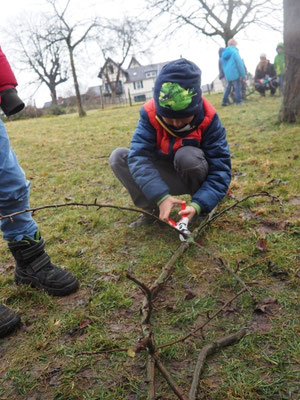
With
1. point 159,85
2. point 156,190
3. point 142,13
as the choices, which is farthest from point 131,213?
point 142,13

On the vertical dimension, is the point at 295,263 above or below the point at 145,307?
below

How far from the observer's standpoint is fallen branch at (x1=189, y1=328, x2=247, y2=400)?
41.0 inches

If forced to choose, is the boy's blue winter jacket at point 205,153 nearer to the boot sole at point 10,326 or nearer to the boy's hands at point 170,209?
the boy's hands at point 170,209

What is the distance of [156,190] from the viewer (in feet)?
6.68

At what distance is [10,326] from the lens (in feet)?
4.77

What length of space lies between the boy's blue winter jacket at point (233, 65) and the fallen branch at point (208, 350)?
8872mm

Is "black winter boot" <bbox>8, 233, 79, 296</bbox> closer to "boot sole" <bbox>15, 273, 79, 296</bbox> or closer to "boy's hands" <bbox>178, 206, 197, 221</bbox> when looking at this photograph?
"boot sole" <bbox>15, 273, 79, 296</bbox>

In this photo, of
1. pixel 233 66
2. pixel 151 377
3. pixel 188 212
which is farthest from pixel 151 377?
pixel 233 66

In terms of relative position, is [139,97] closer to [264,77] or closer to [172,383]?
[264,77]

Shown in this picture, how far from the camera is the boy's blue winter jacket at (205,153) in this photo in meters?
2.04

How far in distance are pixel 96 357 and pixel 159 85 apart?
4.89 ft

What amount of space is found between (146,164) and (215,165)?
0.46 meters

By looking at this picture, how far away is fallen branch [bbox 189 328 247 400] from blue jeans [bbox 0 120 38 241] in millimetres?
1046

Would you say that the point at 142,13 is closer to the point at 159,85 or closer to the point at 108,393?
the point at 159,85
